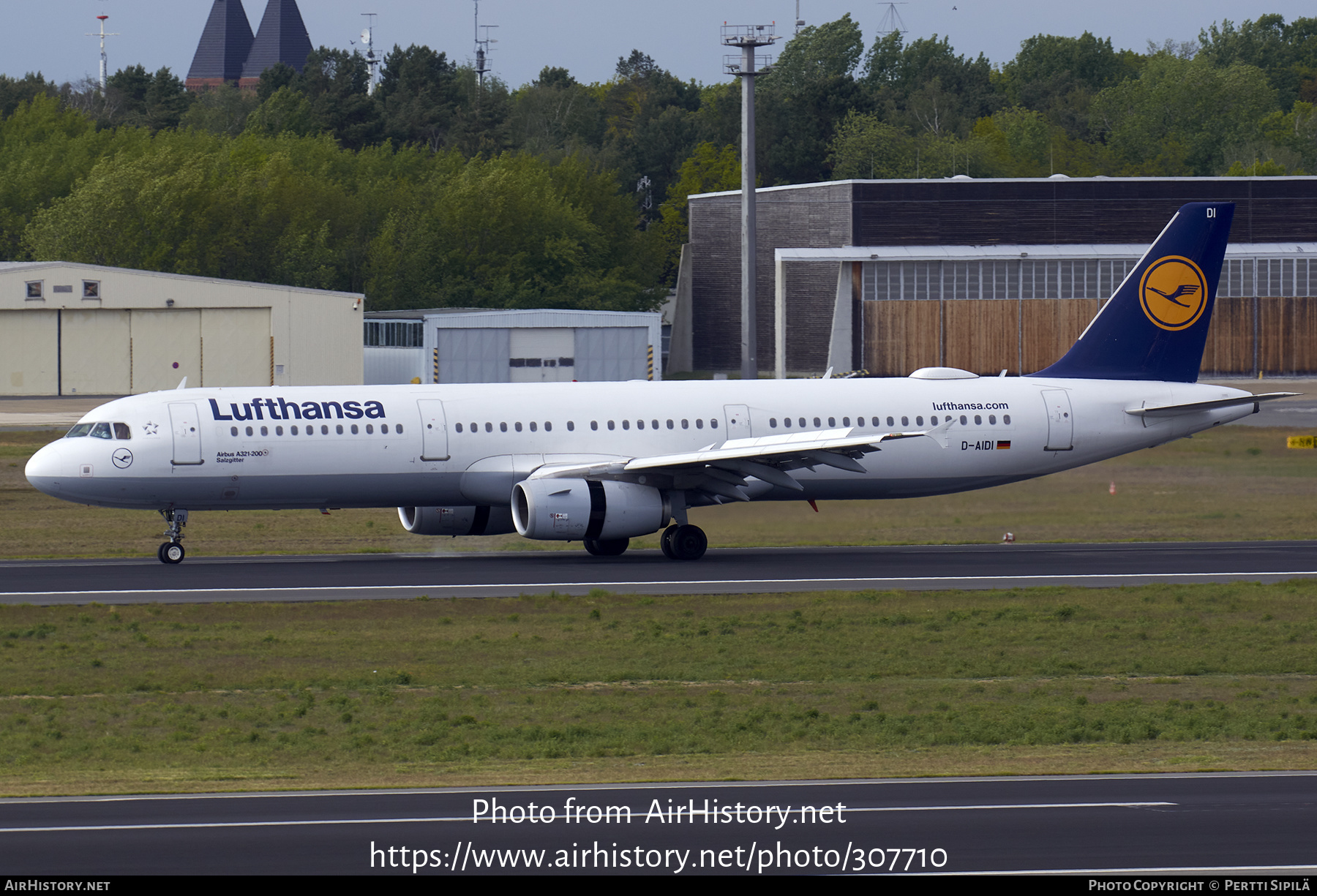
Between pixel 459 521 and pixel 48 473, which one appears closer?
pixel 48 473

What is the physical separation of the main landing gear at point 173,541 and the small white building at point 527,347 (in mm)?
47399

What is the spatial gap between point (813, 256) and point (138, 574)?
187ft

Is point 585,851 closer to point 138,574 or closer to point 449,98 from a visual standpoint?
point 138,574

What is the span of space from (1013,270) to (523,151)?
69.3m

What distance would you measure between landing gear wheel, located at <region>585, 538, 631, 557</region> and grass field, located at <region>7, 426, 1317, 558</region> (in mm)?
1767

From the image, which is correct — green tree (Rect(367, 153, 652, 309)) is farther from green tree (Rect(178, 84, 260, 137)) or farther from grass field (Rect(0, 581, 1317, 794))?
grass field (Rect(0, 581, 1317, 794))

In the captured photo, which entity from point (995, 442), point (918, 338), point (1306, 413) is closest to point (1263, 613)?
point (995, 442)

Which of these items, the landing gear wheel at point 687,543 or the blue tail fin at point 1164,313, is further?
the blue tail fin at point 1164,313

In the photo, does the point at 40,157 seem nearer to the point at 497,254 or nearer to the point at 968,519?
the point at 497,254

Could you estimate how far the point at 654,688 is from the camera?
21.7 meters

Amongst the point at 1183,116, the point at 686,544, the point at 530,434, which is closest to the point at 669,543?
the point at 686,544

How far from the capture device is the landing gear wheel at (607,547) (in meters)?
35.2

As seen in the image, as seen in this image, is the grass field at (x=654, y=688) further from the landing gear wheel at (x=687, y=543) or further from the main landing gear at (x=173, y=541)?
the main landing gear at (x=173, y=541)

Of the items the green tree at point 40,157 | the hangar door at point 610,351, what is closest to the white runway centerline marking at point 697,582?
the hangar door at point 610,351
